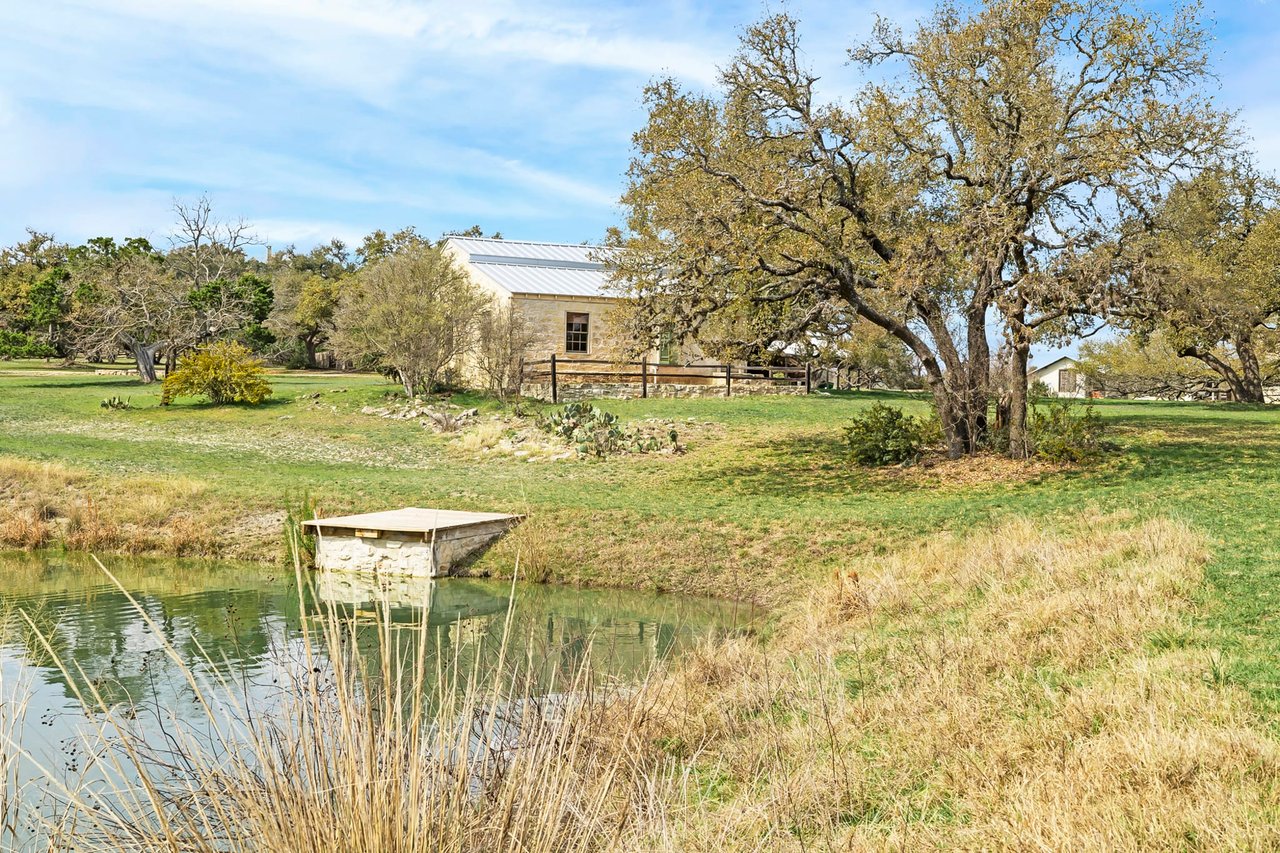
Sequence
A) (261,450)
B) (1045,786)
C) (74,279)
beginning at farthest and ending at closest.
A: (74,279) → (261,450) → (1045,786)

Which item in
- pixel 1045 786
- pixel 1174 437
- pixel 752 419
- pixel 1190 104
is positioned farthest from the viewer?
pixel 752 419

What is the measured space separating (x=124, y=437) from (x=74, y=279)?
21.5 metres

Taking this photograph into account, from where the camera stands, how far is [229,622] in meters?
10.8

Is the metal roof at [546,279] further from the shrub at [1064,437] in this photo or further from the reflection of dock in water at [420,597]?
the reflection of dock in water at [420,597]

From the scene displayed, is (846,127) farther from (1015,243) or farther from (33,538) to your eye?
(33,538)

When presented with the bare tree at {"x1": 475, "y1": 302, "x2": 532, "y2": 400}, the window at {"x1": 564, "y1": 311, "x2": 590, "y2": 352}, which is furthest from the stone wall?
the window at {"x1": 564, "y1": 311, "x2": 590, "y2": 352}

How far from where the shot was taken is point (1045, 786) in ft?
16.3

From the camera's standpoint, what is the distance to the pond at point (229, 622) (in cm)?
840

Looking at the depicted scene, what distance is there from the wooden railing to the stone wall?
0.16m

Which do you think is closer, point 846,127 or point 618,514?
point 618,514

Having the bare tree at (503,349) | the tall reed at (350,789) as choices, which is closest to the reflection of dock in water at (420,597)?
the tall reed at (350,789)

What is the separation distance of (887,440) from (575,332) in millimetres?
19800

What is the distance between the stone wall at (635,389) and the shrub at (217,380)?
8202 mm

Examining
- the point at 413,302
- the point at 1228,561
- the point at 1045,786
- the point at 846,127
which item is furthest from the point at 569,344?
the point at 1045,786
